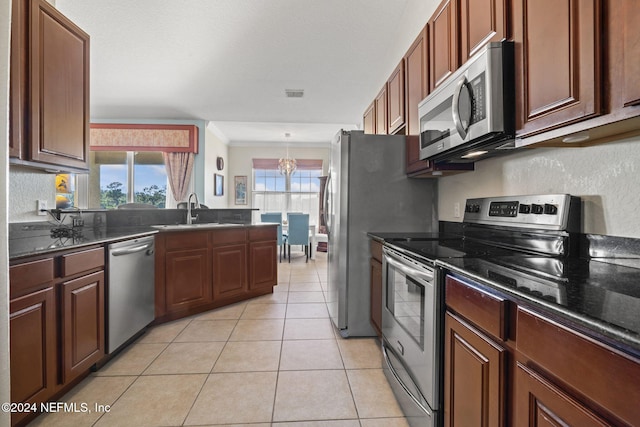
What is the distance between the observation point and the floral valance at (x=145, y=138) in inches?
218

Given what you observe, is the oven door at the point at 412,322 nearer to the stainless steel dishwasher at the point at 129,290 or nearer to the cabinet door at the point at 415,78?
the cabinet door at the point at 415,78

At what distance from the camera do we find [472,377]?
99cm

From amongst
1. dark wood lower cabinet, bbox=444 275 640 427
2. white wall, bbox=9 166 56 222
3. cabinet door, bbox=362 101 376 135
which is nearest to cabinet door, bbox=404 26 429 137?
cabinet door, bbox=362 101 376 135

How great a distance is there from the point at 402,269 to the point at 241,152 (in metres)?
6.68

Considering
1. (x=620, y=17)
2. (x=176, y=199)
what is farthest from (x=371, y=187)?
(x=176, y=199)

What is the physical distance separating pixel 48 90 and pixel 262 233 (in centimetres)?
222

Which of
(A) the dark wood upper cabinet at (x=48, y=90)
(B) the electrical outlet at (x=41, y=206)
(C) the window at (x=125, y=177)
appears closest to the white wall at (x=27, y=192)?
(B) the electrical outlet at (x=41, y=206)

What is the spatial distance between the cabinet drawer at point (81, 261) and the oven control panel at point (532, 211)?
2.33m

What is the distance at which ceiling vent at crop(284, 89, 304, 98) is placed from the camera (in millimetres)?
4273

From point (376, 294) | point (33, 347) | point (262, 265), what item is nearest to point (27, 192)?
point (33, 347)

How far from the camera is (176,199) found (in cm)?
579

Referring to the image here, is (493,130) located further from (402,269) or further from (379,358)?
(379,358)

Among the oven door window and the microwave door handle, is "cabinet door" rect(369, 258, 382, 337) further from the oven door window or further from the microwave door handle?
the microwave door handle

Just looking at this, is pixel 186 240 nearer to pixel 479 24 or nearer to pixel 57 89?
pixel 57 89
